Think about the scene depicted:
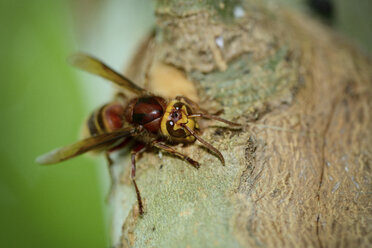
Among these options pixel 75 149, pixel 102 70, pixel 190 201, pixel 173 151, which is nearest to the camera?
pixel 190 201

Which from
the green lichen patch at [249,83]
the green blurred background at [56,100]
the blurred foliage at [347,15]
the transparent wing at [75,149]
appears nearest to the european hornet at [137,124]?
the transparent wing at [75,149]

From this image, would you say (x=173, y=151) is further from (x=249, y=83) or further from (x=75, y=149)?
(x=75, y=149)

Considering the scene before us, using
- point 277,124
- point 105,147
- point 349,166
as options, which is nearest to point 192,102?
point 277,124

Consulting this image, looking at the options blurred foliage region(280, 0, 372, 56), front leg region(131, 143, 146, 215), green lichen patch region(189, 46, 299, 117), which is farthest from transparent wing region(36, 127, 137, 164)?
blurred foliage region(280, 0, 372, 56)

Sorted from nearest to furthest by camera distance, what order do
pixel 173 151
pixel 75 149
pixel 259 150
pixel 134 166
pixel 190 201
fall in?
1. pixel 190 201
2. pixel 259 150
3. pixel 173 151
4. pixel 134 166
5. pixel 75 149

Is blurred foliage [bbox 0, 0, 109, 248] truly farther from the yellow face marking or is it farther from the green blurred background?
the yellow face marking

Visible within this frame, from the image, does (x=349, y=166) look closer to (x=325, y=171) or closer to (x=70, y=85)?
(x=325, y=171)

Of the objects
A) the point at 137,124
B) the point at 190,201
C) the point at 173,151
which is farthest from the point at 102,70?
the point at 190,201
